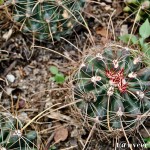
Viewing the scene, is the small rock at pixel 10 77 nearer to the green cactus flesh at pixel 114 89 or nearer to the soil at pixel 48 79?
the soil at pixel 48 79

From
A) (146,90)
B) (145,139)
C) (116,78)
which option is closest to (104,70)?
(116,78)

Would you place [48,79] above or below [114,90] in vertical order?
below

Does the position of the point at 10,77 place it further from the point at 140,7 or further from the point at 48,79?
the point at 140,7

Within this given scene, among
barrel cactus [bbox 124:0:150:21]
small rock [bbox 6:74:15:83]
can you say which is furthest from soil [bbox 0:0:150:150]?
barrel cactus [bbox 124:0:150:21]

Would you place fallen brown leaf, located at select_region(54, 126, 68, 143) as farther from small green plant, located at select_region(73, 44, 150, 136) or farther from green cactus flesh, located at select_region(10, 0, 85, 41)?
green cactus flesh, located at select_region(10, 0, 85, 41)

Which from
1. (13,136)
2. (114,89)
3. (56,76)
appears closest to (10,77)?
(56,76)

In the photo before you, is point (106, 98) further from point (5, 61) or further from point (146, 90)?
point (5, 61)
